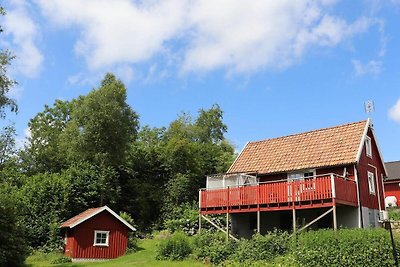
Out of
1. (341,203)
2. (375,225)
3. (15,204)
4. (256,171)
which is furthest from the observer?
(15,204)

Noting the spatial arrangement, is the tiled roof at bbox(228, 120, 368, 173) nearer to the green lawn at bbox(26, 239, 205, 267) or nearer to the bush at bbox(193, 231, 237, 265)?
the bush at bbox(193, 231, 237, 265)

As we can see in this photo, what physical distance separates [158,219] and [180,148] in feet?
20.7

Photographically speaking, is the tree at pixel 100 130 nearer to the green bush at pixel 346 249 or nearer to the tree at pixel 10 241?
the tree at pixel 10 241

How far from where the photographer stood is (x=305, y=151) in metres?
26.7

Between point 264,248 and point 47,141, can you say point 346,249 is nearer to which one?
point 264,248

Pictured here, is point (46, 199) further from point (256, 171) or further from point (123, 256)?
point (256, 171)

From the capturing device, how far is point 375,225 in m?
25.5

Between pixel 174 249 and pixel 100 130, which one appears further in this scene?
pixel 100 130

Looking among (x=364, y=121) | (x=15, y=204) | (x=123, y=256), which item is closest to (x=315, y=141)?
(x=364, y=121)

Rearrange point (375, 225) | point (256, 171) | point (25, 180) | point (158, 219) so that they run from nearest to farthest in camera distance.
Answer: point (375, 225)
point (256, 171)
point (25, 180)
point (158, 219)

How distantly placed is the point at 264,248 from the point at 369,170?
8975 millimetres

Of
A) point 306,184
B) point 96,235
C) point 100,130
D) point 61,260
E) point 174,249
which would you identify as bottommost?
point 61,260

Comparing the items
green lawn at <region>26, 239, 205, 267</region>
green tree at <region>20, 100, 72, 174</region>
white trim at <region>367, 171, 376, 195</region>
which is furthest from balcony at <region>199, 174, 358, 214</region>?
green tree at <region>20, 100, 72, 174</region>

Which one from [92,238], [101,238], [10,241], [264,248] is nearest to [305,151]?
[264,248]
